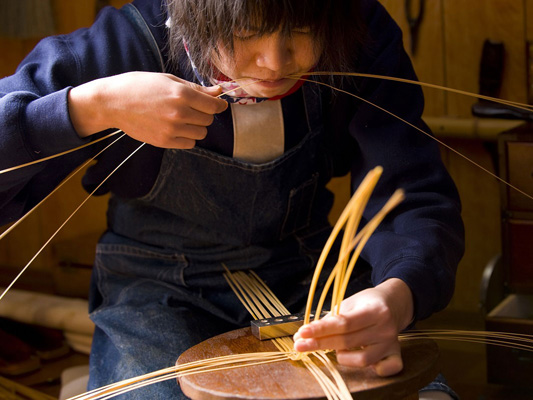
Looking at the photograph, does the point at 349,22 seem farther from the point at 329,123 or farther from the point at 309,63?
the point at 329,123

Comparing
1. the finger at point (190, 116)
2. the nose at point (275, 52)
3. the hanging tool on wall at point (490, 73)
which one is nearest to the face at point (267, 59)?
the nose at point (275, 52)

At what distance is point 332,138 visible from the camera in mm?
1254

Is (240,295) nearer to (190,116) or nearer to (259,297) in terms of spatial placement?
(259,297)

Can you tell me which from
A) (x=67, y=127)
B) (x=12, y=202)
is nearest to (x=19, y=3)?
(x=12, y=202)

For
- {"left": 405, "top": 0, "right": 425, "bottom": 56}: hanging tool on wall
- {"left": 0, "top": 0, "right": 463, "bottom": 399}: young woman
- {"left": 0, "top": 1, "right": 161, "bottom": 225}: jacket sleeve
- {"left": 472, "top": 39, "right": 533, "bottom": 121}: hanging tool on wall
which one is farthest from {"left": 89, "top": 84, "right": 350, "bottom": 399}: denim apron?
{"left": 405, "top": 0, "right": 425, "bottom": 56}: hanging tool on wall

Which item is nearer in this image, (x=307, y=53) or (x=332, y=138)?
(x=307, y=53)

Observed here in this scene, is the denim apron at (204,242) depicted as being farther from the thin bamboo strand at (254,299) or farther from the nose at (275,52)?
the nose at (275,52)

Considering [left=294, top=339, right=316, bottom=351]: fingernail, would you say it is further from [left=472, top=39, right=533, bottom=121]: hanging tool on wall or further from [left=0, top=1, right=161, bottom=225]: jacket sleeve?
[left=472, top=39, right=533, bottom=121]: hanging tool on wall

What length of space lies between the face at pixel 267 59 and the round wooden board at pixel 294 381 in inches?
14.8

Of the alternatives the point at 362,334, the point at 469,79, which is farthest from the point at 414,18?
the point at 362,334

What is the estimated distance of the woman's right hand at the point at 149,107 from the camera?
2.94 ft

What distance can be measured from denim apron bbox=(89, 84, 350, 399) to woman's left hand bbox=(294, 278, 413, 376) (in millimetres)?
344

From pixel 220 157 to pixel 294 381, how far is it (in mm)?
482

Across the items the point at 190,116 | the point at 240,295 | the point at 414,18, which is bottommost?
the point at 240,295
